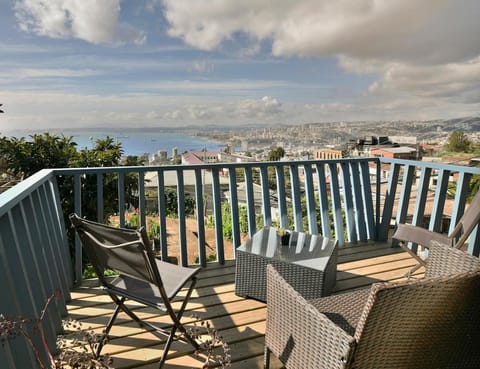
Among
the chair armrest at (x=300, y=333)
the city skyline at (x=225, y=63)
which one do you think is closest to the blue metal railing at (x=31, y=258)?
the chair armrest at (x=300, y=333)

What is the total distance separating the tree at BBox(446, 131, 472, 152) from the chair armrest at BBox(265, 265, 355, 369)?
32032 mm

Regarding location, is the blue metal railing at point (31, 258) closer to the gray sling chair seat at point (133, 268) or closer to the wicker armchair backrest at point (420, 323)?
the gray sling chair seat at point (133, 268)

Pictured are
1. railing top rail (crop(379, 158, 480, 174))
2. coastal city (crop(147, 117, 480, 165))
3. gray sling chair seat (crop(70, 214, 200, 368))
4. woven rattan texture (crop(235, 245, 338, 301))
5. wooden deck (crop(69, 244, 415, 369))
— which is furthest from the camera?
coastal city (crop(147, 117, 480, 165))

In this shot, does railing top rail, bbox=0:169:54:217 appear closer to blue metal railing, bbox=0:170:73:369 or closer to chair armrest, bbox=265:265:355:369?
blue metal railing, bbox=0:170:73:369

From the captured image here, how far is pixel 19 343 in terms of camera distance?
1.58 meters

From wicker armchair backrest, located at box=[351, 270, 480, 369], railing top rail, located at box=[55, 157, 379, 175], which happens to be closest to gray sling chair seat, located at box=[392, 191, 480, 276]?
railing top rail, located at box=[55, 157, 379, 175]

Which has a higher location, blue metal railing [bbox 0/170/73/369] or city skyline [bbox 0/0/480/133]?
city skyline [bbox 0/0/480/133]

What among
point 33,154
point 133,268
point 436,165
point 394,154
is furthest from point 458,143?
point 133,268

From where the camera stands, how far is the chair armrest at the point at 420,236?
2922 millimetres

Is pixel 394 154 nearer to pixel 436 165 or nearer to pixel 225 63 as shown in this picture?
pixel 436 165

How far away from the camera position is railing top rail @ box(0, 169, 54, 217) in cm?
162

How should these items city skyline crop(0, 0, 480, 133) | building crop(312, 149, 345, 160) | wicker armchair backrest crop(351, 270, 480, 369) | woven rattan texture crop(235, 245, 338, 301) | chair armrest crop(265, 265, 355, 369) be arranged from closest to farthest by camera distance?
wicker armchair backrest crop(351, 270, 480, 369) < chair armrest crop(265, 265, 355, 369) < woven rattan texture crop(235, 245, 338, 301) < building crop(312, 149, 345, 160) < city skyline crop(0, 0, 480, 133)

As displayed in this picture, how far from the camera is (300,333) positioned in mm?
1490

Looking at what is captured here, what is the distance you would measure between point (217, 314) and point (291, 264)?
680 mm
